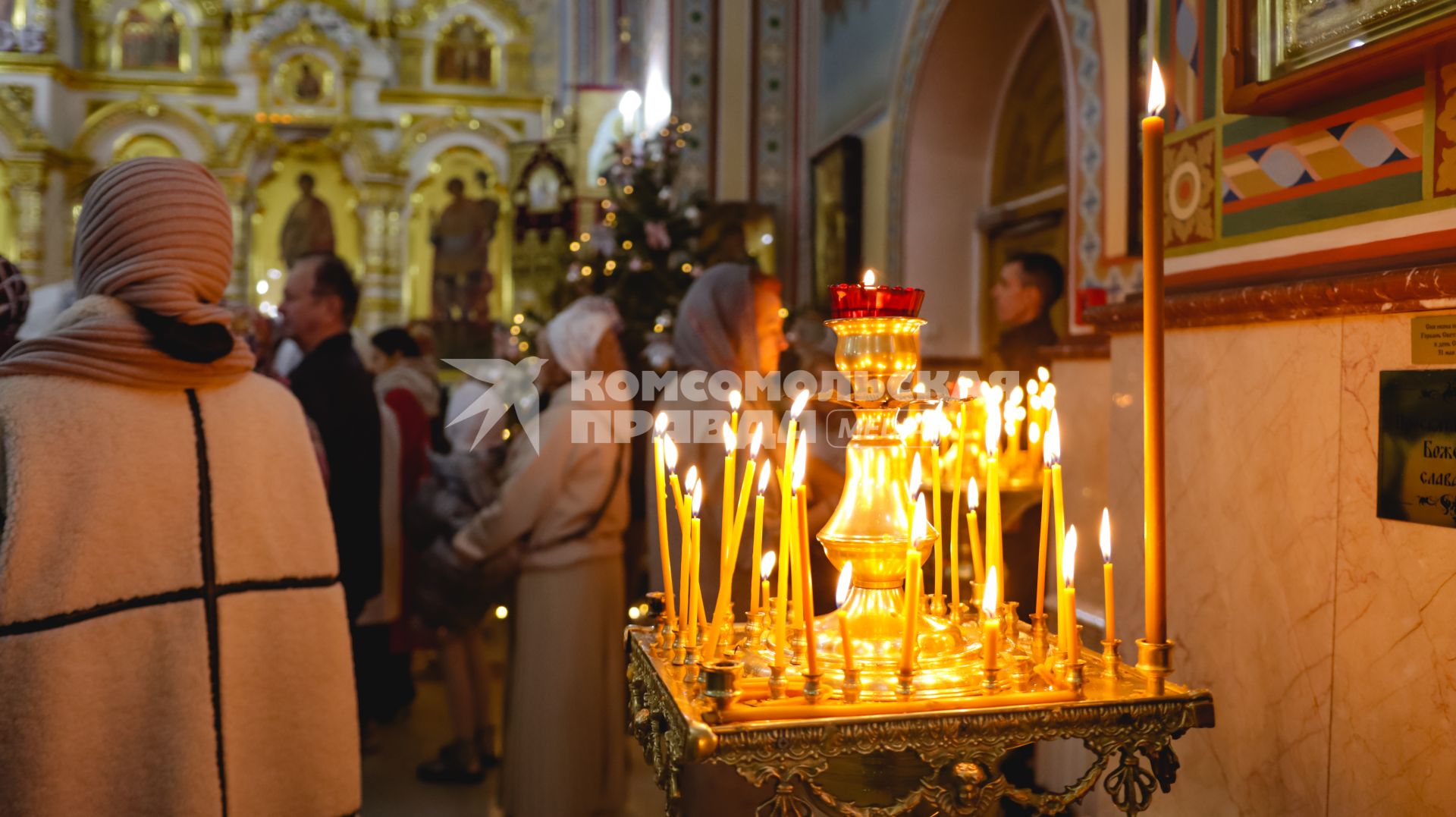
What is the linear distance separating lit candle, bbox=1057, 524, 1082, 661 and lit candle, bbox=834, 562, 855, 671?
0.70 feet

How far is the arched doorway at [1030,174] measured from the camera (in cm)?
462

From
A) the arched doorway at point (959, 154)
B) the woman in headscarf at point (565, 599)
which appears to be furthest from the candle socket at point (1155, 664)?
the arched doorway at point (959, 154)

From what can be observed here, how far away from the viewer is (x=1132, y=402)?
2.07 meters

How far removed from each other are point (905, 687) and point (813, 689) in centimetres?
9

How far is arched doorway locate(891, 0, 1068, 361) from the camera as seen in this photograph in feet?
15.8

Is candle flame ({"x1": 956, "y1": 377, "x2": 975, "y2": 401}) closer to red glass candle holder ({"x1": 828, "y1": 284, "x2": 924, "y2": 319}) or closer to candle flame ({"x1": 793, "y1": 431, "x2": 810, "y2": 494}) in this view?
red glass candle holder ({"x1": 828, "y1": 284, "x2": 924, "y2": 319})

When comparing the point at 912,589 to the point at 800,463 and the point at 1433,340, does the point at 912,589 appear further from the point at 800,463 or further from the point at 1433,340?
the point at 1433,340

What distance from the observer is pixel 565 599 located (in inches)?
125

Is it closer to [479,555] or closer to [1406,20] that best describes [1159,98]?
[1406,20]

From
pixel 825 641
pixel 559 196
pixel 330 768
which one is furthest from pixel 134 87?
pixel 825 641

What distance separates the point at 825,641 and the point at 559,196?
8.21 m

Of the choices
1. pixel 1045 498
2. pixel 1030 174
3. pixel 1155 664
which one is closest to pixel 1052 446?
pixel 1045 498

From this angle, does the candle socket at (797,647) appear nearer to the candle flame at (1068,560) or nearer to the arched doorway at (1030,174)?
the candle flame at (1068,560)

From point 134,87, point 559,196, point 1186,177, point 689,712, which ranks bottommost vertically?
point 689,712
